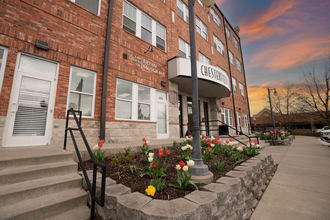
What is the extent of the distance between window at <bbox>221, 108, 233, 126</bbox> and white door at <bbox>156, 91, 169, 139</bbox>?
7549 millimetres

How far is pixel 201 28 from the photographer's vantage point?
12852 mm

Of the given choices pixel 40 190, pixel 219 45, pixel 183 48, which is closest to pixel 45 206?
pixel 40 190

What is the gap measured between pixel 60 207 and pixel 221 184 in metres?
2.33

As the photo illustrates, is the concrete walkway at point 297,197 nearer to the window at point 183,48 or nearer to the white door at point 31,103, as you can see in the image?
the white door at point 31,103

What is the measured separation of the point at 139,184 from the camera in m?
2.41

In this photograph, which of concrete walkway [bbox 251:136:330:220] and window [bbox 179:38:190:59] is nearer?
concrete walkway [bbox 251:136:330:220]

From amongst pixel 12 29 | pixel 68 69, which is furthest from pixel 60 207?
pixel 12 29

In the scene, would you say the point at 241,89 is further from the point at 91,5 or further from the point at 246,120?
the point at 91,5

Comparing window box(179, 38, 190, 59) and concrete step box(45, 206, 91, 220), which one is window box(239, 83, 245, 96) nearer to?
window box(179, 38, 190, 59)

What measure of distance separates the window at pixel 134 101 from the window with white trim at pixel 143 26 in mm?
2740

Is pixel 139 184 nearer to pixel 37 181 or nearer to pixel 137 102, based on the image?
pixel 37 181

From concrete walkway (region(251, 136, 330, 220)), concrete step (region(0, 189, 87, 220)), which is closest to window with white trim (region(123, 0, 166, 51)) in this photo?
concrete step (region(0, 189, 87, 220))

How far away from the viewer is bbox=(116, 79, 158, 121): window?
622 cm

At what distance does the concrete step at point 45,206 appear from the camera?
181 cm
